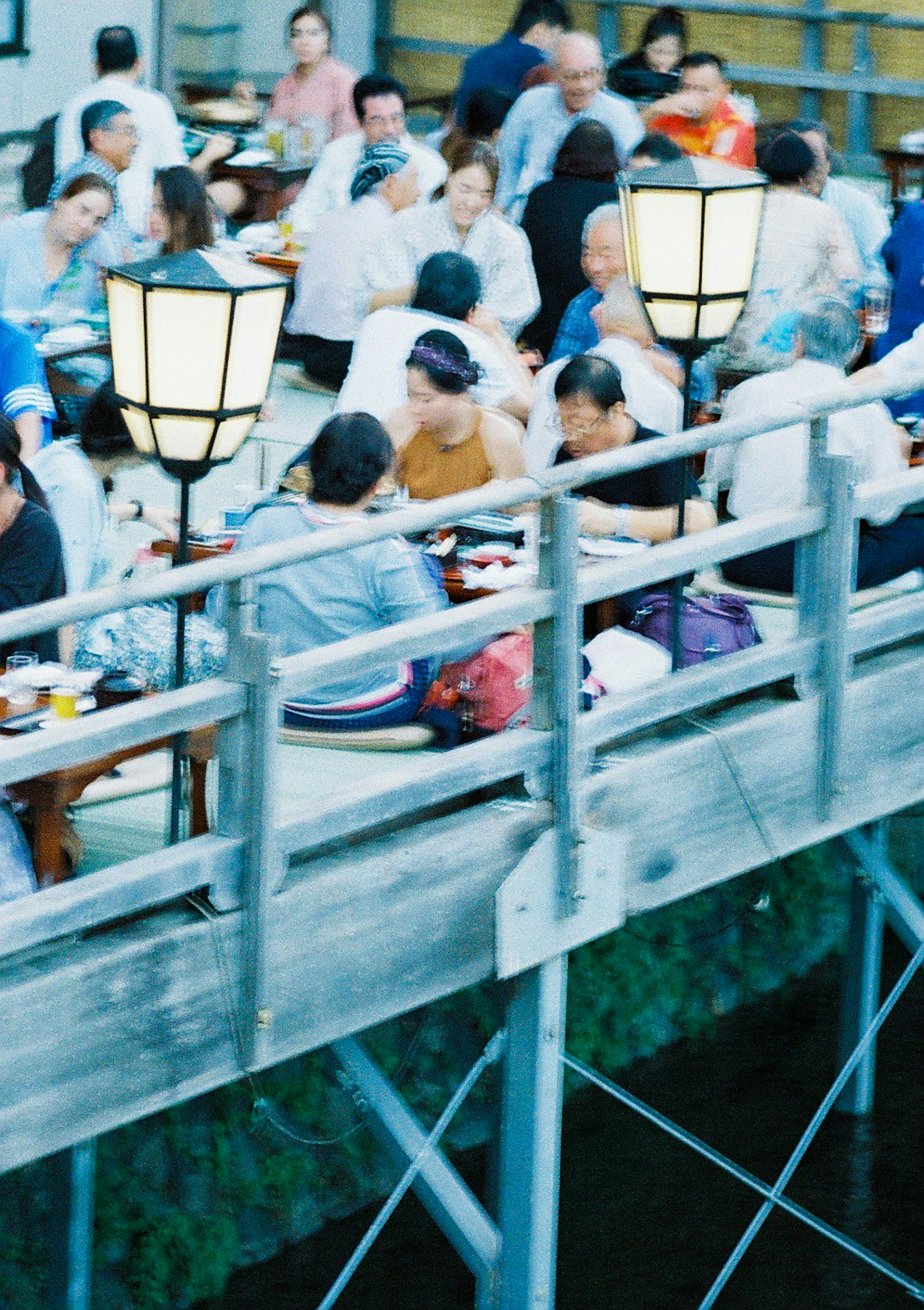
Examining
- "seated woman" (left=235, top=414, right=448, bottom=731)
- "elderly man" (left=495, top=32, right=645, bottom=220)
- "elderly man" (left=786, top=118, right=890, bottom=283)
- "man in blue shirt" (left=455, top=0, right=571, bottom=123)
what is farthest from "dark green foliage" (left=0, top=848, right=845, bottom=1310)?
"man in blue shirt" (left=455, top=0, right=571, bottom=123)

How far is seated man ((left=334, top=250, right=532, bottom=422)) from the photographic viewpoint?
23.9 ft

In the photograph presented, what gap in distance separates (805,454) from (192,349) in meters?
2.18

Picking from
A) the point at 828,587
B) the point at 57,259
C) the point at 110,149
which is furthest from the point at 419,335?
the point at 110,149

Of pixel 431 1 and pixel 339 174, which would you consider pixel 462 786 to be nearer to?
pixel 339 174

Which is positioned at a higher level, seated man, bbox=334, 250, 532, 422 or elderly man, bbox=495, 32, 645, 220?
elderly man, bbox=495, 32, 645, 220

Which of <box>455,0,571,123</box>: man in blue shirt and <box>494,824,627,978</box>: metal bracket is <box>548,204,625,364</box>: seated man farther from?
<box>455,0,571,123</box>: man in blue shirt

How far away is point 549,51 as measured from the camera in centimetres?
1185

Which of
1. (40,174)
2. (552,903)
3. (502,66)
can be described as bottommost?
(552,903)

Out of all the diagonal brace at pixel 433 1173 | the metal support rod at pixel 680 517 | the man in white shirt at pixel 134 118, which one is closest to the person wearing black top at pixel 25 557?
the diagonal brace at pixel 433 1173

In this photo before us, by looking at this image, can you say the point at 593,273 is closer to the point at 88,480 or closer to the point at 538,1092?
the point at 88,480

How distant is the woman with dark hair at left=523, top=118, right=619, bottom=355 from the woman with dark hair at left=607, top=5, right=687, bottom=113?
3.35 m

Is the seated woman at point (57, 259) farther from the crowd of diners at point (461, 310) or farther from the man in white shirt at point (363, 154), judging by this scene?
the man in white shirt at point (363, 154)

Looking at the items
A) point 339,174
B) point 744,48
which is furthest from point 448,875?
point 744,48

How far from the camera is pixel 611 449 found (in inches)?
232
